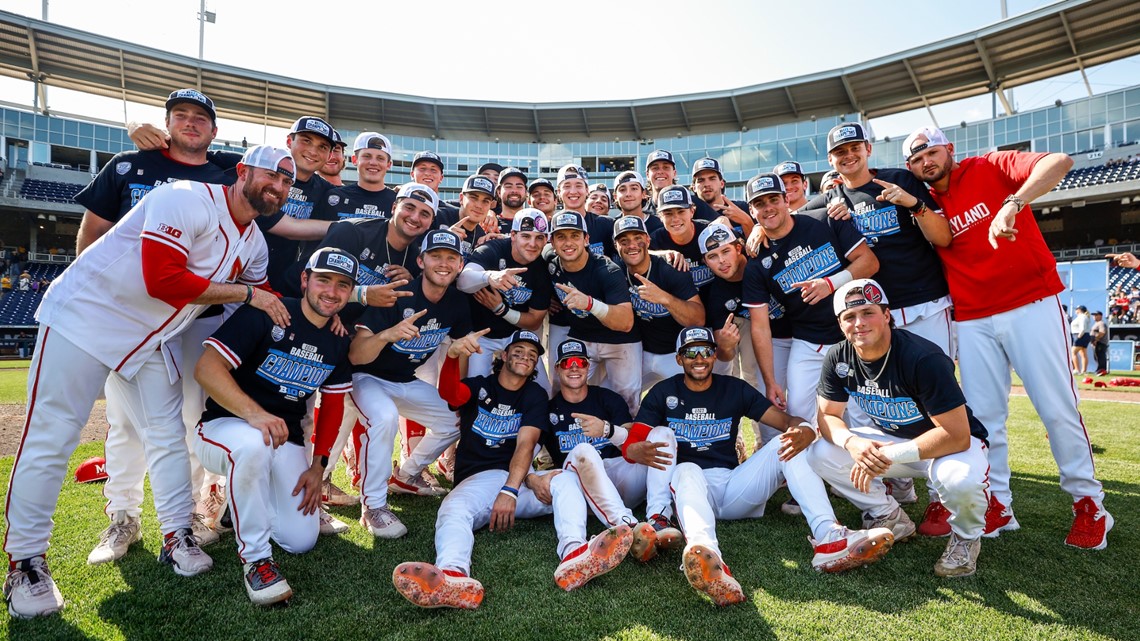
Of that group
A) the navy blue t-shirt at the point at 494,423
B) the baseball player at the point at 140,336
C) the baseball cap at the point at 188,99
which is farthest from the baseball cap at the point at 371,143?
the navy blue t-shirt at the point at 494,423

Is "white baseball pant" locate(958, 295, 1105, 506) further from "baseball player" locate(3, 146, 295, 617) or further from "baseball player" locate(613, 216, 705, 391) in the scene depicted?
"baseball player" locate(3, 146, 295, 617)

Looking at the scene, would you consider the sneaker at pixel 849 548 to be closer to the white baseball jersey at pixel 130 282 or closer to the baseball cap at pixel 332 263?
the baseball cap at pixel 332 263

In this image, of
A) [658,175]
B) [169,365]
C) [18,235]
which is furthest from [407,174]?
[169,365]

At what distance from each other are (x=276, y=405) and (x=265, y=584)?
3.80 ft

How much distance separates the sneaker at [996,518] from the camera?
3.78m

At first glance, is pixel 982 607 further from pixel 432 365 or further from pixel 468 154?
pixel 468 154

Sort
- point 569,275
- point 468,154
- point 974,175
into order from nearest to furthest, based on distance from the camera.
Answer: point 974,175 → point 569,275 → point 468,154

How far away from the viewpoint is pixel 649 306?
5.24 m

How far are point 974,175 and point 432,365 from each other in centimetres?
462

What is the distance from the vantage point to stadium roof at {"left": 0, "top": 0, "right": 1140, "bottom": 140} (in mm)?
25938

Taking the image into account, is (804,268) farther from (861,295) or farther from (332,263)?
(332,263)

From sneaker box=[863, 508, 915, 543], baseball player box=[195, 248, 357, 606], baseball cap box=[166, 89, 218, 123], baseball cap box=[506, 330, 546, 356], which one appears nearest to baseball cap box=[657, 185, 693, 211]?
baseball cap box=[506, 330, 546, 356]

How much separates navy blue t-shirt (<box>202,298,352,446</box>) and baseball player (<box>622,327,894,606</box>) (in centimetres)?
212

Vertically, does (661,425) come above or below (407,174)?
below
